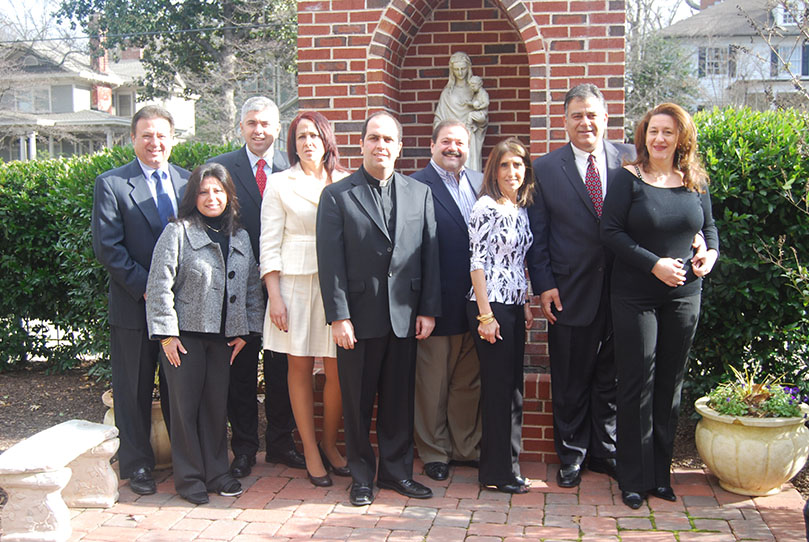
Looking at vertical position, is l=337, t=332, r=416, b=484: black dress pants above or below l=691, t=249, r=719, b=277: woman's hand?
below

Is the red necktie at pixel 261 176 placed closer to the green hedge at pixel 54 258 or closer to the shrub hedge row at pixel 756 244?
the green hedge at pixel 54 258

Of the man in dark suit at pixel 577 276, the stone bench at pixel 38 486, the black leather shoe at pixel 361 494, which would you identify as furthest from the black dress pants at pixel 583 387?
the stone bench at pixel 38 486

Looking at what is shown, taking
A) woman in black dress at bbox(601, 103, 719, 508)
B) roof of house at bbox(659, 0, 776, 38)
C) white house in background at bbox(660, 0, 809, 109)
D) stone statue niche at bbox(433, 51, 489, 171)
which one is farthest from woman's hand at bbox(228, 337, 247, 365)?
roof of house at bbox(659, 0, 776, 38)

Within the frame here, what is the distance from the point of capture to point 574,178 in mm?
4289

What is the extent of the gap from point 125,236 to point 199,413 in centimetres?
105

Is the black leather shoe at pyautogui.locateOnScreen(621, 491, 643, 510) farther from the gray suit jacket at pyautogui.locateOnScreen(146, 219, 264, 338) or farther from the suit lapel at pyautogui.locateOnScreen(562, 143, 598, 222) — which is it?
the gray suit jacket at pyautogui.locateOnScreen(146, 219, 264, 338)

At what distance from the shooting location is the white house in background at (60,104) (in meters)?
30.7

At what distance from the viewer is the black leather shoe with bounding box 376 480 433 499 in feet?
13.9

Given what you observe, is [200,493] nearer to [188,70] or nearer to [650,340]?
[650,340]

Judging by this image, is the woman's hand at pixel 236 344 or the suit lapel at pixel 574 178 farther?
the woman's hand at pixel 236 344

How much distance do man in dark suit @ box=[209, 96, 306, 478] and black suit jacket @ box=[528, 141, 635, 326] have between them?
5.13 feet

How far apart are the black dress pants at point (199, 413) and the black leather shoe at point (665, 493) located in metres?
2.28

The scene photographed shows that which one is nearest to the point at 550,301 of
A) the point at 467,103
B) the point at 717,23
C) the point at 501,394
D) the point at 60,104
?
the point at 501,394

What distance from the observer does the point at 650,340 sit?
13.2ft
